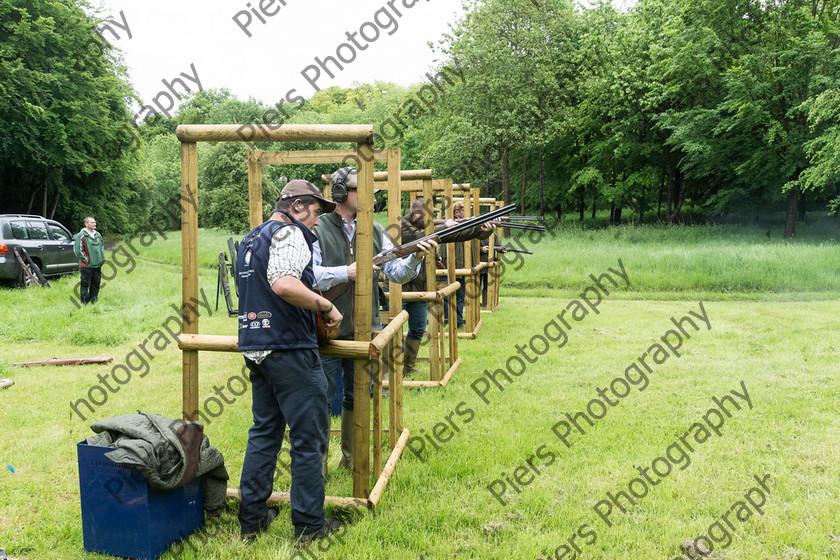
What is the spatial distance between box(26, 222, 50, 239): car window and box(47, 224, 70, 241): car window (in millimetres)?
262

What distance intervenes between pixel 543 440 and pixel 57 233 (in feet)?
49.8

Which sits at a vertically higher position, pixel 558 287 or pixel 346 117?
pixel 346 117

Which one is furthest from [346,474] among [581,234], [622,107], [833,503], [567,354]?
[622,107]

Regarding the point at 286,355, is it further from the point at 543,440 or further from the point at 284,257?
the point at 543,440

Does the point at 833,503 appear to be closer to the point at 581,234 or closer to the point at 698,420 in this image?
the point at 698,420

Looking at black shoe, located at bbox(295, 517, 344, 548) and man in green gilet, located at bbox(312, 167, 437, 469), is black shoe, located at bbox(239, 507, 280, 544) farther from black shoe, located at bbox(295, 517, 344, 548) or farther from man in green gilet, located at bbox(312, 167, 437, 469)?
man in green gilet, located at bbox(312, 167, 437, 469)

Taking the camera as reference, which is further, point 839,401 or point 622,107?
point 622,107

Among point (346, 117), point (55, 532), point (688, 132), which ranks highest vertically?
point (346, 117)

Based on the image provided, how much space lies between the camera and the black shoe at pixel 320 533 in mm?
3426

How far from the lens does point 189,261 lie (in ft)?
12.5

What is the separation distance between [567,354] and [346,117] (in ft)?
194

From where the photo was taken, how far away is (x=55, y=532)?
3.64 meters

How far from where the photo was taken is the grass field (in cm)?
361

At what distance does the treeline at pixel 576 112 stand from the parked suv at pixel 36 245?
9.74m
